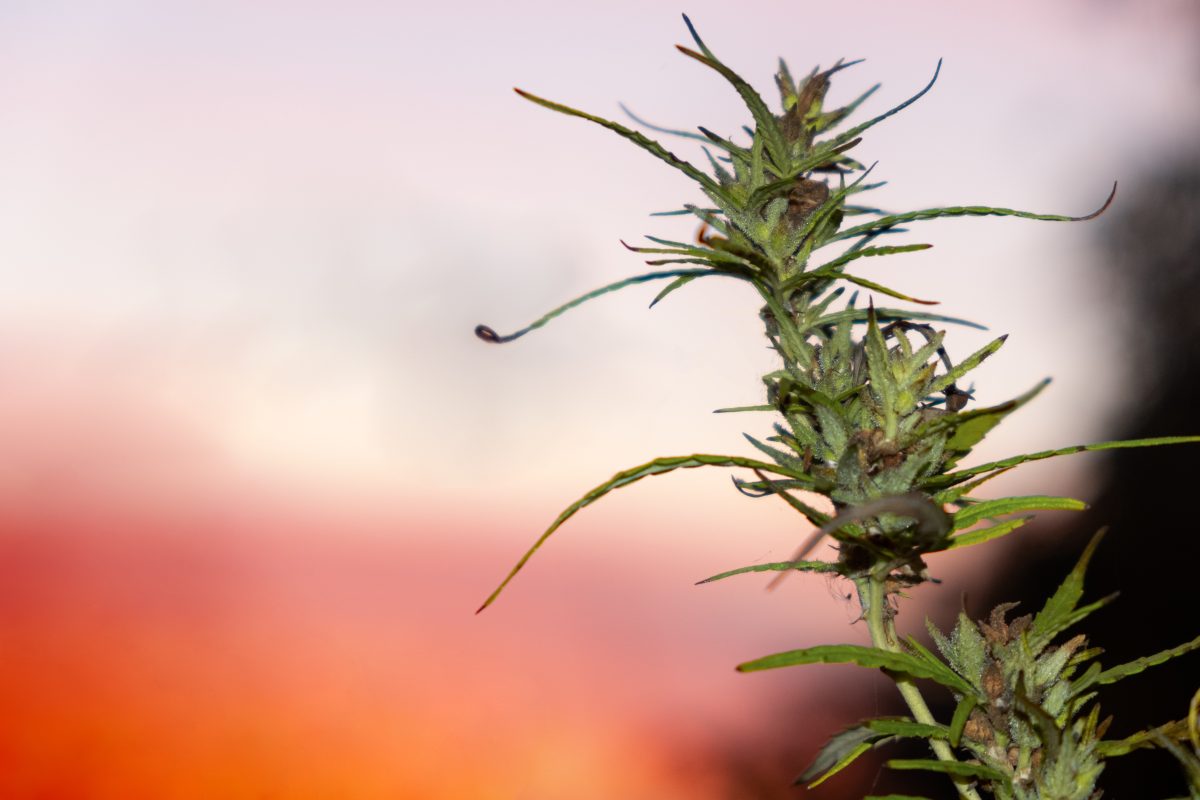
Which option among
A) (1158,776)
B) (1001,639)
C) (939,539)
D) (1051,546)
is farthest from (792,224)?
(1051,546)

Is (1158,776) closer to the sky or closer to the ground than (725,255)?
closer to the ground

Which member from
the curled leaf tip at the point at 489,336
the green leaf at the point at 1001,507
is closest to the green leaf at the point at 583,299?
the curled leaf tip at the point at 489,336

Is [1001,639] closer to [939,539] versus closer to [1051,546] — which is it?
[939,539]

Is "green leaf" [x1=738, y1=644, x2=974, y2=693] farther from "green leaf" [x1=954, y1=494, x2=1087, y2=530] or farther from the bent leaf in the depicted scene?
the bent leaf

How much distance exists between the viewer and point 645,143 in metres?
1.00

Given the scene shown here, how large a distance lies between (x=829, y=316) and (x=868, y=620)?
0.33 m

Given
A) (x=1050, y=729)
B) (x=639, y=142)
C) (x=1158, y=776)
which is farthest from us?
(x=1158, y=776)

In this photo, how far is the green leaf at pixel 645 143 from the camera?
3.19ft

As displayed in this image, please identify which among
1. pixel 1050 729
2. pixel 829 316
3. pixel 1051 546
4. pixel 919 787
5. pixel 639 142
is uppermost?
pixel 639 142

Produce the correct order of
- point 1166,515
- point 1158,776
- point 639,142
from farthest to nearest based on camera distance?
point 1166,515 < point 1158,776 < point 639,142

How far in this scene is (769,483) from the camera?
0.94m

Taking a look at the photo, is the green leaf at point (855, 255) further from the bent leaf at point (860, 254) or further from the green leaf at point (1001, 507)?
the green leaf at point (1001, 507)

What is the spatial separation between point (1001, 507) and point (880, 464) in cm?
20

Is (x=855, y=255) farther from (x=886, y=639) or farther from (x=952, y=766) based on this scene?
(x=952, y=766)
